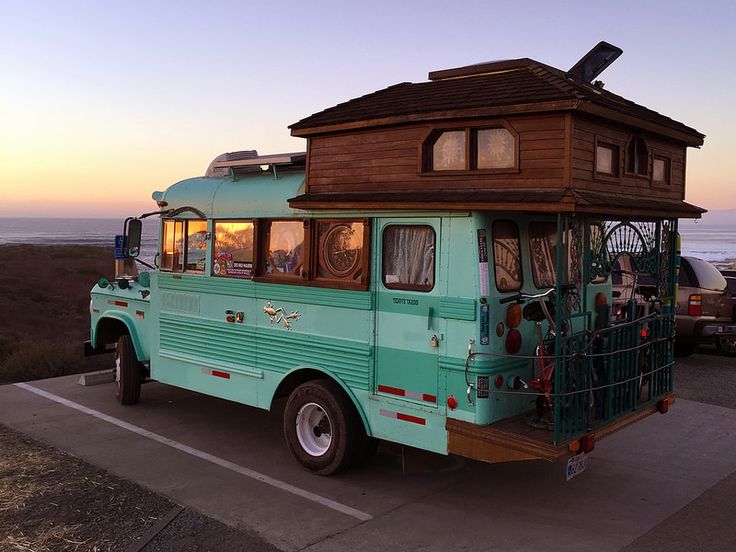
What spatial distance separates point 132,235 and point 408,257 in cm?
420

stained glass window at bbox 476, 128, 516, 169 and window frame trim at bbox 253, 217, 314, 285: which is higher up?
stained glass window at bbox 476, 128, 516, 169

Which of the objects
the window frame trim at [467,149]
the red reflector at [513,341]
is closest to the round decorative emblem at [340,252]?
the window frame trim at [467,149]

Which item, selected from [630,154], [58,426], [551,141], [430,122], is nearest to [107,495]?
[58,426]

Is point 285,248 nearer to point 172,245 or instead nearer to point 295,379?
point 295,379

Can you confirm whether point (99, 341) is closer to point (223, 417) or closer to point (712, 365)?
point (223, 417)

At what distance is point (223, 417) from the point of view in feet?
27.0

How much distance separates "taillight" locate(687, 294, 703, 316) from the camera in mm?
11734

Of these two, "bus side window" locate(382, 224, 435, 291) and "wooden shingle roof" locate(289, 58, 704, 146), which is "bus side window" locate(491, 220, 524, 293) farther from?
"wooden shingle roof" locate(289, 58, 704, 146)

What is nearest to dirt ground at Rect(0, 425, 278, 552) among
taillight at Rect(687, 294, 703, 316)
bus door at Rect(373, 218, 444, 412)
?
bus door at Rect(373, 218, 444, 412)

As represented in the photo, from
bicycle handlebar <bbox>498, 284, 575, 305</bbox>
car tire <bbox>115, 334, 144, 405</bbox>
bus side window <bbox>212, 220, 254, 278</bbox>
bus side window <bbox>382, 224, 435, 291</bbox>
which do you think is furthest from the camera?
car tire <bbox>115, 334, 144, 405</bbox>

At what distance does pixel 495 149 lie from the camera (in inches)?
198

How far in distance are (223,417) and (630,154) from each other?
5407mm

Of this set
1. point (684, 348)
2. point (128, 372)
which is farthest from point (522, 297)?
point (684, 348)

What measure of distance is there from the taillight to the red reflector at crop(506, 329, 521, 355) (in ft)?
25.1
